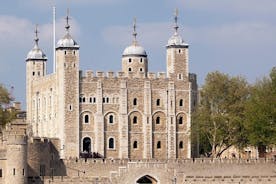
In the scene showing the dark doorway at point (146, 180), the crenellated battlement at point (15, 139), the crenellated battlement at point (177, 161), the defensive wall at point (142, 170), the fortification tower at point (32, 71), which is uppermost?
the fortification tower at point (32, 71)

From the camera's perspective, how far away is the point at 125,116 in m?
118

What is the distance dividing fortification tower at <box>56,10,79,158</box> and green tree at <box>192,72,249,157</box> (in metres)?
11.6

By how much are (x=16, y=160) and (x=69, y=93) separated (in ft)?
64.7

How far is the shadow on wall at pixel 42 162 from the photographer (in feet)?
330

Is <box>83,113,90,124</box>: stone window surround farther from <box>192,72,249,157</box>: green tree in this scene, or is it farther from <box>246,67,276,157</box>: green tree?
<box>246,67,276,157</box>: green tree

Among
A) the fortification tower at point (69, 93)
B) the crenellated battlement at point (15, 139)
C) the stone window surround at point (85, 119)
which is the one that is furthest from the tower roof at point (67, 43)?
the crenellated battlement at point (15, 139)

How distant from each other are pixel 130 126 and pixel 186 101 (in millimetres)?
6149

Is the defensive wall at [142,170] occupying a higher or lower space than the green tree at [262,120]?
lower

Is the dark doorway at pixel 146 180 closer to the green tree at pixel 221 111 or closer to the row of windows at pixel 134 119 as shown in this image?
the green tree at pixel 221 111

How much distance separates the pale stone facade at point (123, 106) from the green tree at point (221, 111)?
111 inches

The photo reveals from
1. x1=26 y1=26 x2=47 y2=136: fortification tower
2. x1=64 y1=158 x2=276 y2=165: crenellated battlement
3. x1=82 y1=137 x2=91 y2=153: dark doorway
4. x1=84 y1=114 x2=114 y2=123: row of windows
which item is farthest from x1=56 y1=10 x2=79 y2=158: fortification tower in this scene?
x1=26 y1=26 x2=47 y2=136: fortification tower

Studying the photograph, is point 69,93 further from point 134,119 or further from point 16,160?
point 16,160

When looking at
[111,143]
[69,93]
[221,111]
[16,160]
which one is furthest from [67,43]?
[16,160]

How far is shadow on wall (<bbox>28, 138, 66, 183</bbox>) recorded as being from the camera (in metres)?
101
